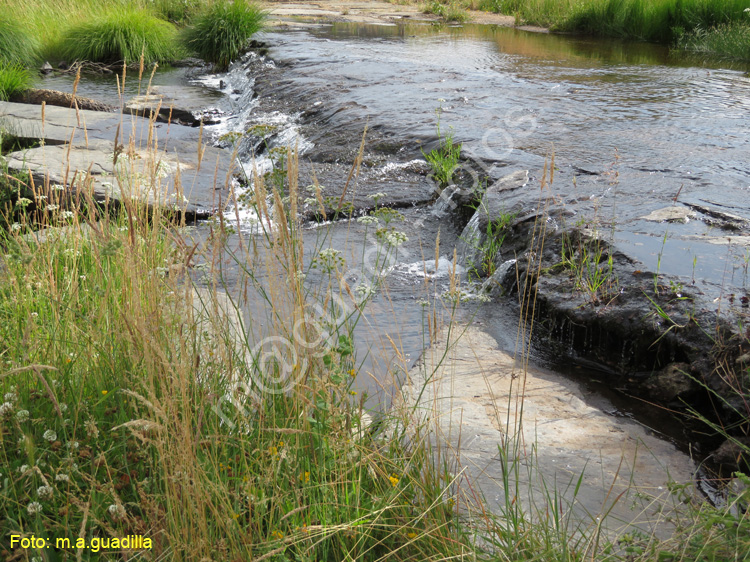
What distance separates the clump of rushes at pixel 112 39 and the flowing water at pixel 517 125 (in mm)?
613

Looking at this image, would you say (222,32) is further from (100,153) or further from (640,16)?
(640,16)

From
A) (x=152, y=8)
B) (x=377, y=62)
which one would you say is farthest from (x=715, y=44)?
(x=152, y=8)

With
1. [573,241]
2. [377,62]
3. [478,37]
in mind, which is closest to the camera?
[573,241]

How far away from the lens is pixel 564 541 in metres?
1.48

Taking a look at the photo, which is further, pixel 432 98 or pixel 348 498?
pixel 432 98

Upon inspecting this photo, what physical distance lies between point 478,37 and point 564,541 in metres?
12.8

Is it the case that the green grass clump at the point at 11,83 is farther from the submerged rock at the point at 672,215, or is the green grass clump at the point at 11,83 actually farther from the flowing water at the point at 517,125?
the submerged rock at the point at 672,215

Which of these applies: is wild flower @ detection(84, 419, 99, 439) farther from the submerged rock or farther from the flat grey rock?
the submerged rock

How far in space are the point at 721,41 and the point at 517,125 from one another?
6199 millimetres

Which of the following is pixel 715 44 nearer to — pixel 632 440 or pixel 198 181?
pixel 198 181

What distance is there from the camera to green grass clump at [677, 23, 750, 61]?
9750 mm

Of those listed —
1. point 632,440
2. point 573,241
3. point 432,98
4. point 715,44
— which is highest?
point 715,44

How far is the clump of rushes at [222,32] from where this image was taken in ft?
36.5

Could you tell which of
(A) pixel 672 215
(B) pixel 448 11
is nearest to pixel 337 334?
(A) pixel 672 215
